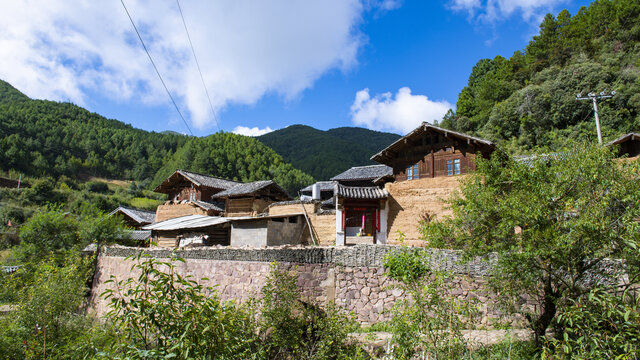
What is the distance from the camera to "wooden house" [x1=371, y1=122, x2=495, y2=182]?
1584 centimetres

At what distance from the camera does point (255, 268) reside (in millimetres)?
11172

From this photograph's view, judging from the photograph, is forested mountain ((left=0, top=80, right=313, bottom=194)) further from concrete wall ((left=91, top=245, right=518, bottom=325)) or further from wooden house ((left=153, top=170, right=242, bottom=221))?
concrete wall ((left=91, top=245, right=518, bottom=325))

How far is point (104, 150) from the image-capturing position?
85250mm

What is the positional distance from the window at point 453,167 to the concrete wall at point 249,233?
9.90m

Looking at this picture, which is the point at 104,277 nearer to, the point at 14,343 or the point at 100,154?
the point at 14,343

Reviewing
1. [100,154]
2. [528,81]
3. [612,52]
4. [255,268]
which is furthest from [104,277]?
[100,154]

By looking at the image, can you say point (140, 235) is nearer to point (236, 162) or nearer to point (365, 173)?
point (365, 173)

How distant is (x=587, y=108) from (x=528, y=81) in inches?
439

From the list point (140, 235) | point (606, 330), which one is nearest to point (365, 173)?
point (140, 235)

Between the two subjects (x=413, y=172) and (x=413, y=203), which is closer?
(x=413, y=203)

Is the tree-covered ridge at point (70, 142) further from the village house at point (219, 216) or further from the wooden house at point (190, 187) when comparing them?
the village house at point (219, 216)

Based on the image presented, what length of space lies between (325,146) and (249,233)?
70.5 m

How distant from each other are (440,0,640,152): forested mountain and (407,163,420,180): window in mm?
10288

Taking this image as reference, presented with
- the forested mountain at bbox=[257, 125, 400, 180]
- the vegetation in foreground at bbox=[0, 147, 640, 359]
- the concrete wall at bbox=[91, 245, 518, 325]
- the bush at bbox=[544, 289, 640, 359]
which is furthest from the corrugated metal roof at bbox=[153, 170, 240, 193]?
the forested mountain at bbox=[257, 125, 400, 180]
